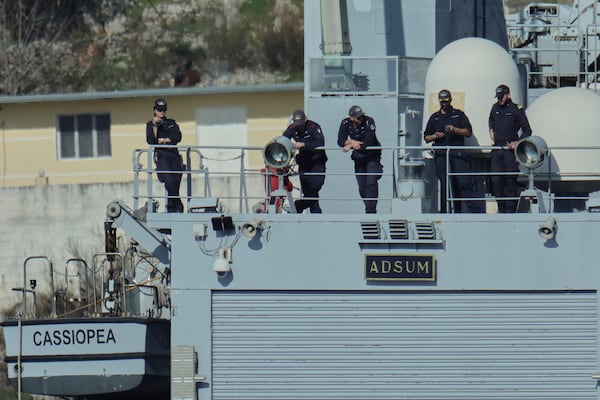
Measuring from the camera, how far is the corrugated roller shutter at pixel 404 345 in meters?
20.8

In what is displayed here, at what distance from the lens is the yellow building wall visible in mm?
37500

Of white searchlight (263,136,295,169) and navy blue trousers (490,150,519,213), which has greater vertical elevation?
white searchlight (263,136,295,169)

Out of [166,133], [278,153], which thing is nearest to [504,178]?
[278,153]

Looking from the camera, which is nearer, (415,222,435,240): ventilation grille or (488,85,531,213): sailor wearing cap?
(415,222,435,240): ventilation grille

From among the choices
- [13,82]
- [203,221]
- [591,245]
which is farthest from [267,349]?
[13,82]

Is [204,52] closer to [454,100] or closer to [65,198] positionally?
[65,198]

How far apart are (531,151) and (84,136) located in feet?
63.0

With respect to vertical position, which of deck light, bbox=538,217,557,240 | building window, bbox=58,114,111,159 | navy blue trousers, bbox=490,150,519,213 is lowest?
deck light, bbox=538,217,557,240

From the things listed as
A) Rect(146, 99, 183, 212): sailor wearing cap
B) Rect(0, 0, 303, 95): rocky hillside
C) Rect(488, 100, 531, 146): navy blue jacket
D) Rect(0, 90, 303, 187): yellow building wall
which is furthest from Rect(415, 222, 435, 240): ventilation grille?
Rect(0, 0, 303, 95): rocky hillside

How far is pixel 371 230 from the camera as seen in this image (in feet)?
68.3

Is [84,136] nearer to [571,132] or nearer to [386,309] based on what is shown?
[571,132]

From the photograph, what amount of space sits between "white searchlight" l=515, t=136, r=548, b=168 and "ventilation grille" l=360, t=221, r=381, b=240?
1.91 m

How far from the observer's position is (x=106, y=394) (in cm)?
2266

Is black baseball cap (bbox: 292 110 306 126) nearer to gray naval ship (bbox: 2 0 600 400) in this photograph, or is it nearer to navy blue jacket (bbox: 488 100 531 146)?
gray naval ship (bbox: 2 0 600 400)
